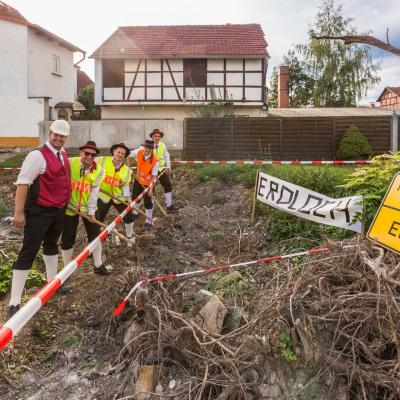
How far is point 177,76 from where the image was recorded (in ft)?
73.6

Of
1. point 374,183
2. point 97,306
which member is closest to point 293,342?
point 97,306

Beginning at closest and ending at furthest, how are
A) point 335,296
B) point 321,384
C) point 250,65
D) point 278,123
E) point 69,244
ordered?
1. point 321,384
2. point 335,296
3. point 69,244
4. point 278,123
5. point 250,65

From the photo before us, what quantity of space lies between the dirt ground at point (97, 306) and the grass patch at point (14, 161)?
808cm

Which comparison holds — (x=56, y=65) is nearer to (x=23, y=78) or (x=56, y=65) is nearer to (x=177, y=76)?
(x=23, y=78)

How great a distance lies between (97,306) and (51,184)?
4.53 feet

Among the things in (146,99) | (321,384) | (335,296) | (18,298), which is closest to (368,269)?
(335,296)

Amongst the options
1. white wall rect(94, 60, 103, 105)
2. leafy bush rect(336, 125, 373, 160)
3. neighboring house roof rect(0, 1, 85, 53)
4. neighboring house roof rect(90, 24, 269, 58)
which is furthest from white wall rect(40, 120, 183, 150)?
leafy bush rect(336, 125, 373, 160)

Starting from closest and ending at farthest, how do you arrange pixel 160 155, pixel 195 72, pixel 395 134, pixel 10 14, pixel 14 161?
pixel 160 155, pixel 395 134, pixel 14 161, pixel 10 14, pixel 195 72

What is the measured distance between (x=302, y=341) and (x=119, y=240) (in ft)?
13.9

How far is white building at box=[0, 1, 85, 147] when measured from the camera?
18.8 meters

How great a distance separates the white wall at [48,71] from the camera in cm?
2019

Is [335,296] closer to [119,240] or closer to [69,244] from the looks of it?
[69,244]

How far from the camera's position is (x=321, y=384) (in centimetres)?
326

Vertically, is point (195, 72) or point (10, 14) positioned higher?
point (10, 14)
